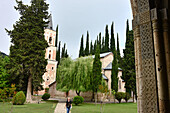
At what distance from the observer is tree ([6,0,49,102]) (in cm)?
1902

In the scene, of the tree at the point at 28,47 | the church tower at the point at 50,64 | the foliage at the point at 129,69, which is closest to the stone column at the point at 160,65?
the tree at the point at 28,47

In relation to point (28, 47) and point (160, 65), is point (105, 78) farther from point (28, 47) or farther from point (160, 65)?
point (160, 65)

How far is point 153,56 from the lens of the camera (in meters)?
3.15

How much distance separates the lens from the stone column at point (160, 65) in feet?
9.50

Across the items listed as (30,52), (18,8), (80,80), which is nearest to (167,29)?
(80,80)

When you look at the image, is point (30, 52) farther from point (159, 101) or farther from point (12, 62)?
point (159, 101)

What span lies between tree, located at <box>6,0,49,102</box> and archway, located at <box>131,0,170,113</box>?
1755 cm

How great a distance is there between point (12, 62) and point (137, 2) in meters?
19.3

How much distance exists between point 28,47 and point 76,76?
312 inches

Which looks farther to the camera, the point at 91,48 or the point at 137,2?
the point at 91,48

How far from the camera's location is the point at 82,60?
21594 millimetres

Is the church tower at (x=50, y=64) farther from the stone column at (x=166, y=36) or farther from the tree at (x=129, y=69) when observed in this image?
the stone column at (x=166, y=36)

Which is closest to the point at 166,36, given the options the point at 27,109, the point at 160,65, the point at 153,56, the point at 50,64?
the point at 153,56

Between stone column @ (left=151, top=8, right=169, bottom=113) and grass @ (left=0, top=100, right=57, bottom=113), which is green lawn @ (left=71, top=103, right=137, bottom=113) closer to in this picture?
grass @ (left=0, top=100, right=57, bottom=113)
